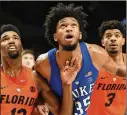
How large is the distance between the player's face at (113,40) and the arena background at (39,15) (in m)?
1.89

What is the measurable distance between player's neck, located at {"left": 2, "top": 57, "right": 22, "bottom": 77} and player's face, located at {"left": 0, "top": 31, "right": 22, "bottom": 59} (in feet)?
0.16

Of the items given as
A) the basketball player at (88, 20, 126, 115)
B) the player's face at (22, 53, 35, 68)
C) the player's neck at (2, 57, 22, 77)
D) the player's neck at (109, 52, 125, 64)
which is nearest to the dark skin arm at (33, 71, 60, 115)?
the player's neck at (2, 57, 22, 77)

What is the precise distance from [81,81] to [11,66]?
500 millimetres

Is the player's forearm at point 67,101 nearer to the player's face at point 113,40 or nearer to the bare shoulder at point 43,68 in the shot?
the bare shoulder at point 43,68

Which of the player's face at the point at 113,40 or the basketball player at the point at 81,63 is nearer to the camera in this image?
the basketball player at the point at 81,63

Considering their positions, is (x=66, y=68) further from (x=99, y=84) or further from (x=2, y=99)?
(x=99, y=84)

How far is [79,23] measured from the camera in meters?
2.92

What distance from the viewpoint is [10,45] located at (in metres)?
2.73

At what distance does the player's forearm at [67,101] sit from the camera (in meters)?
2.74

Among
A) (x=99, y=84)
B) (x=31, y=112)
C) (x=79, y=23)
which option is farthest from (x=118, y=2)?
(x=31, y=112)

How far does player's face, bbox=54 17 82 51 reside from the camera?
269 centimetres

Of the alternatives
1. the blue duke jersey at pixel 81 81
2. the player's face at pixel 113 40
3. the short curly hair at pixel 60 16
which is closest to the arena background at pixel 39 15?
the player's face at pixel 113 40

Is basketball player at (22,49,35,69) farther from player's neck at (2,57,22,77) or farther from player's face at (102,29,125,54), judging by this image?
player's neck at (2,57,22,77)

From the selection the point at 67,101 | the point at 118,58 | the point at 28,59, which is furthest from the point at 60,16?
the point at 28,59
